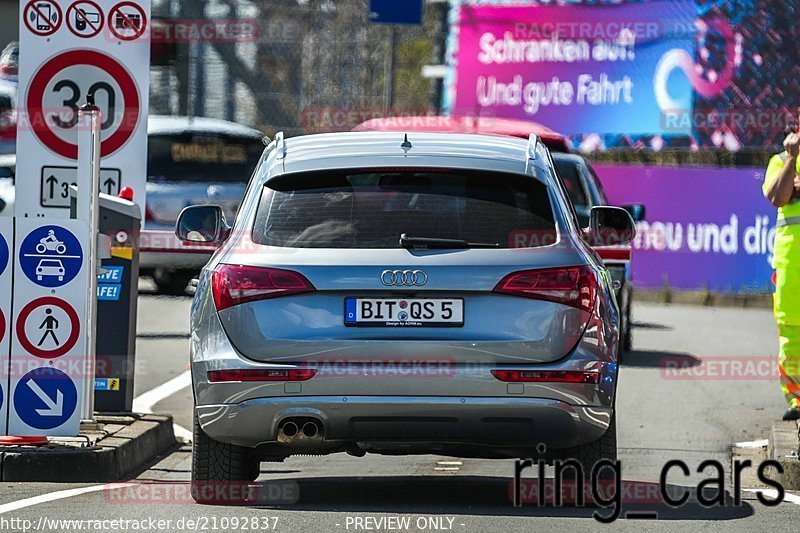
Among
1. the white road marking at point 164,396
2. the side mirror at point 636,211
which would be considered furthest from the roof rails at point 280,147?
the side mirror at point 636,211

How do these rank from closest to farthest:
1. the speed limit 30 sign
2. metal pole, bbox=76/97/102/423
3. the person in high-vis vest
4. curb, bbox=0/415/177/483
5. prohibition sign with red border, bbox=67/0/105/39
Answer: curb, bbox=0/415/177/483
metal pole, bbox=76/97/102/423
the person in high-vis vest
the speed limit 30 sign
prohibition sign with red border, bbox=67/0/105/39

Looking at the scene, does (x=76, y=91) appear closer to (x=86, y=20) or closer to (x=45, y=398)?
(x=86, y=20)

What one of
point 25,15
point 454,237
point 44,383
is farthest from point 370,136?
point 25,15

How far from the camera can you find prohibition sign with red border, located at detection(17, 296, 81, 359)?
948 centimetres

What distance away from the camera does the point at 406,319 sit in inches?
307

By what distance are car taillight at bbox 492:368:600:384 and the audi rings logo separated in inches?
19.0

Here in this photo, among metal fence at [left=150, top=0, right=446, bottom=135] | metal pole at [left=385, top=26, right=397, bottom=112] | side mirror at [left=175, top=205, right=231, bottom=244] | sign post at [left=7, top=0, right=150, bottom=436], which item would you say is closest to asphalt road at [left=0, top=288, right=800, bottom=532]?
sign post at [left=7, top=0, right=150, bottom=436]

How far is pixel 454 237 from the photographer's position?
26.2 feet

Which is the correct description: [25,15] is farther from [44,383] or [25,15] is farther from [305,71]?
[305,71]

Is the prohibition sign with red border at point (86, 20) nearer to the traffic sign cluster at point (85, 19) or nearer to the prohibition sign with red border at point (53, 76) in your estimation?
the traffic sign cluster at point (85, 19)

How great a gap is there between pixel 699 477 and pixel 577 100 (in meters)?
17.5

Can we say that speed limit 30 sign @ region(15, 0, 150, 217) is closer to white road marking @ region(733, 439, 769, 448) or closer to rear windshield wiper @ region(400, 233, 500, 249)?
rear windshield wiper @ region(400, 233, 500, 249)

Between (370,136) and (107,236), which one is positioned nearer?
(370,136)

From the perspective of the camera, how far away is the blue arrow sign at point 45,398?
31.0ft
